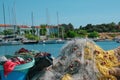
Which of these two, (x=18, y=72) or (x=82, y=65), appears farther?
(x=82, y=65)

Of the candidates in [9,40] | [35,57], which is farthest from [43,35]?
[35,57]

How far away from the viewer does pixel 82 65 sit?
30.9 ft

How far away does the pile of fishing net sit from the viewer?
9.38 m

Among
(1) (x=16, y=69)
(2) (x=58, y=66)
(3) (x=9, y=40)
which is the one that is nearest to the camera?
(1) (x=16, y=69)

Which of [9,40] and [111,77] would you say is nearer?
[111,77]

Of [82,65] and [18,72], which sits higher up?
[82,65]

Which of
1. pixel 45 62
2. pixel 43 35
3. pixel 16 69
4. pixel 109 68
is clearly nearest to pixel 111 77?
pixel 109 68

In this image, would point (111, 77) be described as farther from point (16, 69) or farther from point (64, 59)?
point (16, 69)

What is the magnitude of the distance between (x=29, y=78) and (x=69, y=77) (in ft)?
3.37

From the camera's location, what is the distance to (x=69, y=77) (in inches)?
368

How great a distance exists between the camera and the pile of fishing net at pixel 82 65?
938cm

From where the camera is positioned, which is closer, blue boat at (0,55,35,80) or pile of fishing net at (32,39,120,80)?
blue boat at (0,55,35,80)

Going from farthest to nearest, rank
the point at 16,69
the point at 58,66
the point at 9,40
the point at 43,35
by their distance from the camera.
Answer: the point at 43,35
the point at 9,40
the point at 58,66
the point at 16,69

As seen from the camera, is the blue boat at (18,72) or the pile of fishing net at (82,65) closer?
the blue boat at (18,72)
